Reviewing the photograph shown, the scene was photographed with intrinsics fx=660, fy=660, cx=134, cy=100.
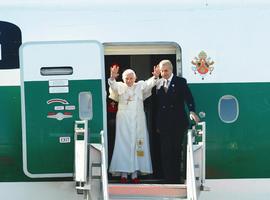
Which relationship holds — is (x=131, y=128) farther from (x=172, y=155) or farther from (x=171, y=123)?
(x=172, y=155)

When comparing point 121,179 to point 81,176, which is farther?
point 121,179

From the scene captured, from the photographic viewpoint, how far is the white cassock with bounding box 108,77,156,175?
841 cm

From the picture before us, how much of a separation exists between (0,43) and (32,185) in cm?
179

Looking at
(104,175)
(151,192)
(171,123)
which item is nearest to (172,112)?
(171,123)

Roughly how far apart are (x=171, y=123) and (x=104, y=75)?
3.39 ft

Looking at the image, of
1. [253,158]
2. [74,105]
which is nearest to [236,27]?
[253,158]

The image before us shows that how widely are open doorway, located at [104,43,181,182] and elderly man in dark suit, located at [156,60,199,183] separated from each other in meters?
0.19

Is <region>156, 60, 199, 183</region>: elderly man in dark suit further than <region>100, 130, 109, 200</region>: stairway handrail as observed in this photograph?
Yes

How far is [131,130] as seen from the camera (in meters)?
8.42

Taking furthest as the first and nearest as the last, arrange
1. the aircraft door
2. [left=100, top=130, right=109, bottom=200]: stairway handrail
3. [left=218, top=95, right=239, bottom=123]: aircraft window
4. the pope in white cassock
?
the pope in white cassock < [left=218, top=95, right=239, bottom=123]: aircraft window < the aircraft door < [left=100, top=130, right=109, bottom=200]: stairway handrail

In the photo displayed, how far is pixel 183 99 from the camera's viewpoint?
8.20m

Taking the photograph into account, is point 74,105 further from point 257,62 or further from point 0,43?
point 257,62

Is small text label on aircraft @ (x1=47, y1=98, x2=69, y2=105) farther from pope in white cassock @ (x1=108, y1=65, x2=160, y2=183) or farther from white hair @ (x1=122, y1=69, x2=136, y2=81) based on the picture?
white hair @ (x1=122, y1=69, x2=136, y2=81)

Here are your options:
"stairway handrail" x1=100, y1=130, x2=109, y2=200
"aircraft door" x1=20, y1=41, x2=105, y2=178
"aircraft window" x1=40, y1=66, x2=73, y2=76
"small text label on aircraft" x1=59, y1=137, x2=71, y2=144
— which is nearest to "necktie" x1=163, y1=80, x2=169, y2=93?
"aircraft door" x1=20, y1=41, x2=105, y2=178
